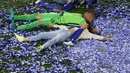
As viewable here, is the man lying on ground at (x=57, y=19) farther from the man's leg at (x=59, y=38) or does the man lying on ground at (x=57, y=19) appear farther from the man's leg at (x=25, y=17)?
the man's leg at (x=59, y=38)

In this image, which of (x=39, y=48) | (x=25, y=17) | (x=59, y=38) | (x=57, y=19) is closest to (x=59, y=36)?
(x=59, y=38)

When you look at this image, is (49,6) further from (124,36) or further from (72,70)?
(72,70)

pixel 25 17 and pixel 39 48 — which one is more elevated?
pixel 25 17

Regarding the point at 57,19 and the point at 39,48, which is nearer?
the point at 39,48

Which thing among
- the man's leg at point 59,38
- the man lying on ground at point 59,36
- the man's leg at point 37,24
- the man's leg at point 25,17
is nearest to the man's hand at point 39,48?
the man's leg at point 59,38

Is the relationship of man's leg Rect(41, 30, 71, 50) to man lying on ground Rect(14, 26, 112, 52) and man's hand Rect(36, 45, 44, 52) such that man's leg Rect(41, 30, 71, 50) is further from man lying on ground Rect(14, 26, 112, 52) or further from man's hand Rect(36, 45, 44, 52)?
man's hand Rect(36, 45, 44, 52)

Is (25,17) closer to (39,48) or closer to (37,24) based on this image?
(37,24)

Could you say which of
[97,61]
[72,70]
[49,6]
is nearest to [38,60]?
[72,70]

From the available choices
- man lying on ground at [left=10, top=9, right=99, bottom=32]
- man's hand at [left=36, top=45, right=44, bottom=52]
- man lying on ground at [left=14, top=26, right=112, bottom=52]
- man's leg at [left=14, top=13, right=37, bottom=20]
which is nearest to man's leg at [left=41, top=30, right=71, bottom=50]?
man lying on ground at [left=14, top=26, right=112, bottom=52]

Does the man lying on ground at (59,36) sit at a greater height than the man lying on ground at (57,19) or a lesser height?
lesser

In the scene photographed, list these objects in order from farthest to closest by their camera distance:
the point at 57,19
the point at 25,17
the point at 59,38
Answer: the point at 25,17
the point at 57,19
the point at 59,38

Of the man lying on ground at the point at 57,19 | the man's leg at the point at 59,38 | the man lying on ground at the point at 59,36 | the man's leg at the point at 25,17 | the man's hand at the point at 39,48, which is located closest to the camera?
the man's hand at the point at 39,48

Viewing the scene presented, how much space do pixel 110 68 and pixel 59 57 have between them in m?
1.53

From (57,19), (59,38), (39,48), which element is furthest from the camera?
(57,19)
